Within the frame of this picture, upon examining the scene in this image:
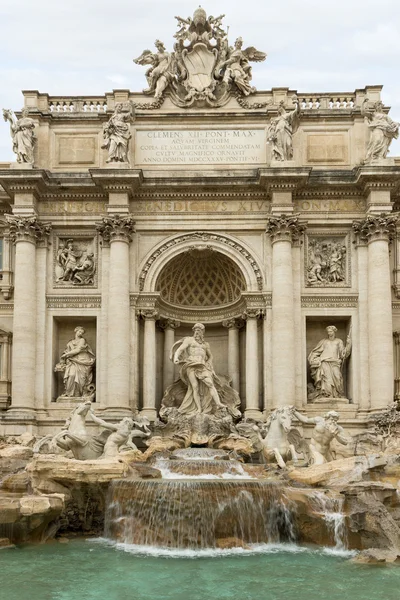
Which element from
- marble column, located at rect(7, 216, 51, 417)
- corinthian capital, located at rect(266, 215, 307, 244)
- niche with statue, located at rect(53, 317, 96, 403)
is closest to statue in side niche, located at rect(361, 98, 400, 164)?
corinthian capital, located at rect(266, 215, 307, 244)

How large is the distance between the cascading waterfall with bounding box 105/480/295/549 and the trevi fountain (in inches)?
148

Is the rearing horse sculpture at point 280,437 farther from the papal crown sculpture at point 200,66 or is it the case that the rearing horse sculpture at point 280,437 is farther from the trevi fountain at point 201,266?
the papal crown sculpture at point 200,66

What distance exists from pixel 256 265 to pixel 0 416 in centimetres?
961

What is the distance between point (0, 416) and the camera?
24.3 metres

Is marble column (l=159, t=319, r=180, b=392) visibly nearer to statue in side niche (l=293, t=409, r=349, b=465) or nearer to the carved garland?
the carved garland

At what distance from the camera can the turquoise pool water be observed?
12852 mm

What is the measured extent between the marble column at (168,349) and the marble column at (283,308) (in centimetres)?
387

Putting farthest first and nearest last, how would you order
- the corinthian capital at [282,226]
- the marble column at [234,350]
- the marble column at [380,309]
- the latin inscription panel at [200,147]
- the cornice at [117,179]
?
the latin inscription panel at [200,147] < the marble column at [234,350] < the corinthian capital at [282,226] < the cornice at [117,179] < the marble column at [380,309]

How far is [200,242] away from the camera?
25.9m

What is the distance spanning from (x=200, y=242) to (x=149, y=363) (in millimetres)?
4393

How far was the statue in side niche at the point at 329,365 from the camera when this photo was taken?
82.4 ft

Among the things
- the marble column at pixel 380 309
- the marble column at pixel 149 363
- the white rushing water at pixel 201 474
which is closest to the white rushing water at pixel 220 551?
the white rushing water at pixel 201 474

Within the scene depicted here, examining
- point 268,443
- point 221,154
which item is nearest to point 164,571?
point 268,443

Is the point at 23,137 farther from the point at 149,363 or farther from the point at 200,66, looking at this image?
the point at 149,363
